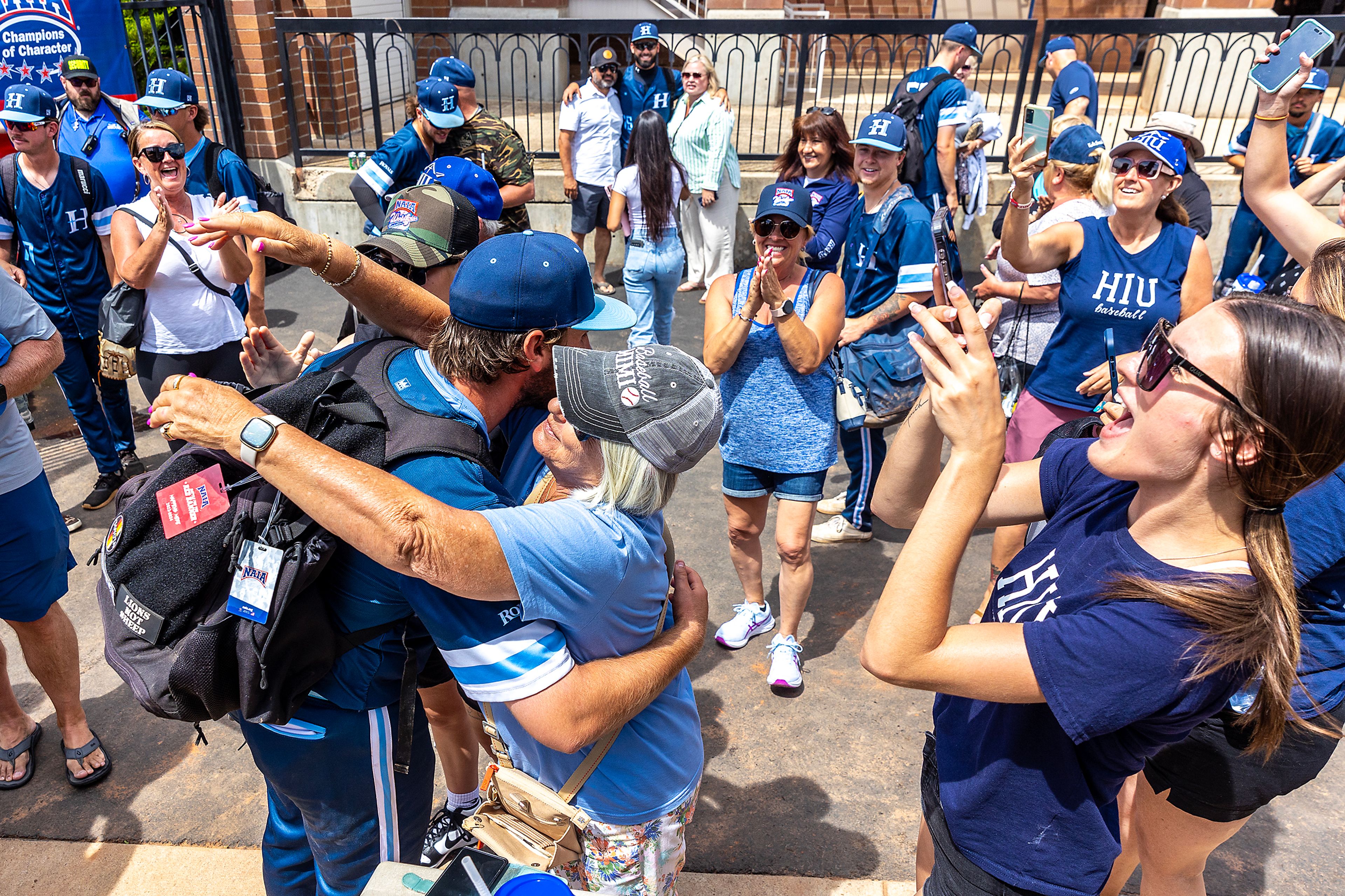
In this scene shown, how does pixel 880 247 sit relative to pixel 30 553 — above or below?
above

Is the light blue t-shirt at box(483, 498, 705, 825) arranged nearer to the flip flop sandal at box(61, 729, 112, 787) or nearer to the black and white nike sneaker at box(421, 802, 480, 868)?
the black and white nike sneaker at box(421, 802, 480, 868)

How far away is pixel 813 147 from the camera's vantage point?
5195mm

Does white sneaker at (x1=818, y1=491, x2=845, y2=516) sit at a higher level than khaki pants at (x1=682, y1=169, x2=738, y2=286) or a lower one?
lower

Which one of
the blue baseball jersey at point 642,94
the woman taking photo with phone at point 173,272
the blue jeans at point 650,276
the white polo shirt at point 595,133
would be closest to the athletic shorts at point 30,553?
the woman taking photo with phone at point 173,272

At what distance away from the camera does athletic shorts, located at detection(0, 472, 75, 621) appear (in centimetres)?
285

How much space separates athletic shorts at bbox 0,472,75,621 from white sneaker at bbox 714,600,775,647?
100 inches

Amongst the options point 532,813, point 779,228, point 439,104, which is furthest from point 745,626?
point 439,104

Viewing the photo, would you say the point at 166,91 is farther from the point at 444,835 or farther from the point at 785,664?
the point at 785,664

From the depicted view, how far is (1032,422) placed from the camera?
3.85m

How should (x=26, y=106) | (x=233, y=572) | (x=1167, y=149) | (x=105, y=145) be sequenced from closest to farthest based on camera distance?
1. (x=233, y=572)
2. (x=1167, y=149)
3. (x=26, y=106)
4. (x=105, y=145)

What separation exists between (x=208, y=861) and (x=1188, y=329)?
3180mm

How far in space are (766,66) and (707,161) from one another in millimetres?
4889

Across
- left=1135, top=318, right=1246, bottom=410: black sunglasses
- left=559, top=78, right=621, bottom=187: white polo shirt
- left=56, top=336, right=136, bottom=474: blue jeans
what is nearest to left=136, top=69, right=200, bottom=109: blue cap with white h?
left=56, top=336, right=136, bottom=474: blue jeans

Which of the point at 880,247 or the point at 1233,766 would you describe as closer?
the point at 1233,766
